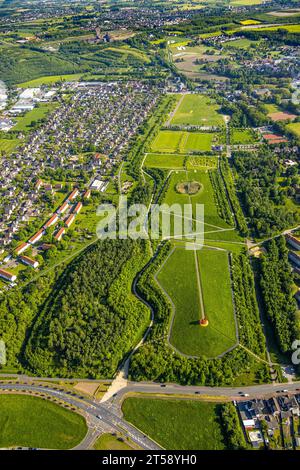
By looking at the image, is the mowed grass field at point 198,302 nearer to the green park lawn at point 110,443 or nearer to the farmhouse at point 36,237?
the green park lawn at point 110,443

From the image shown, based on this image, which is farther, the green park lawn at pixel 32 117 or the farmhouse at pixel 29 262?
the green park lawn at pixel 32 117

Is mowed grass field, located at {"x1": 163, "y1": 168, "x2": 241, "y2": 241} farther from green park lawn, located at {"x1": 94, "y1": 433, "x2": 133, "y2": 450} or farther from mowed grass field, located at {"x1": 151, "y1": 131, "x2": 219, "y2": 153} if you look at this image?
green park lawn, located at {"x1": 94, "y1": 433, "x2": 133, "y2": 450}

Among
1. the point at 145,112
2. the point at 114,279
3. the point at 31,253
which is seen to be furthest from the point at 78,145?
the point at 114,279

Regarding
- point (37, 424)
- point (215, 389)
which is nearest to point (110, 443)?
point (37, 424)

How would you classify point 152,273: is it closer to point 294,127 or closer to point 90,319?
point 90,319

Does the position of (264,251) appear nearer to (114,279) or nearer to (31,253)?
(114,279)

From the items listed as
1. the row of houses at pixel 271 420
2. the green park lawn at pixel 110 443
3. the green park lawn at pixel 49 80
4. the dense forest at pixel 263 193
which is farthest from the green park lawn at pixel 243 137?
the green park lawn at pixel 49 80
